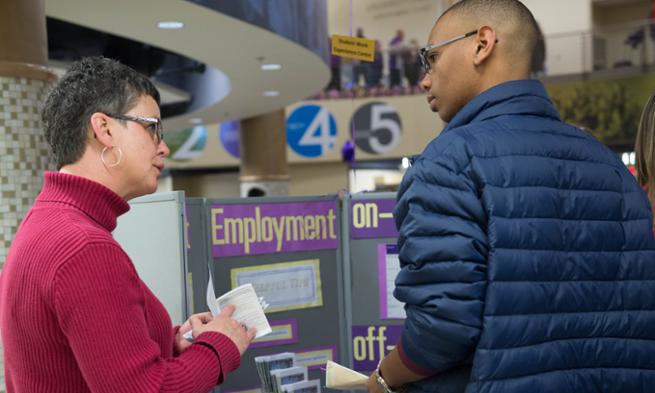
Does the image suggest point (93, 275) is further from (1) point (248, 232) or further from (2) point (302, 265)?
→ (2) point (302, 265)

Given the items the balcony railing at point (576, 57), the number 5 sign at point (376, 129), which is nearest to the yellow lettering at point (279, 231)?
the balcony railing at point (576, 57)

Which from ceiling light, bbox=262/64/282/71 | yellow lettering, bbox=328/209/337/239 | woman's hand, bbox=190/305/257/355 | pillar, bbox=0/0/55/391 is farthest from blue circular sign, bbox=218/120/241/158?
woman's hand, bbox=190/305/257/355

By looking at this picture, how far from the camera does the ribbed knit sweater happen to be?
4.60ft

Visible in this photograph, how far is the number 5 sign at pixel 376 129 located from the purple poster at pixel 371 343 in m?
11.5

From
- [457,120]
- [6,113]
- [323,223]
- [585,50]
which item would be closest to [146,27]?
[6,113]

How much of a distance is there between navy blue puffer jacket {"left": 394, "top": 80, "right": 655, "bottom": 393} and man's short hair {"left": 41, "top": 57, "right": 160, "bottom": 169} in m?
0.64

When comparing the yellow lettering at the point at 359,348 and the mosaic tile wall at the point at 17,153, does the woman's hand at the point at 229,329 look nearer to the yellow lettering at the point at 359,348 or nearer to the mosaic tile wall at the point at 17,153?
the yellow lettering at the point at 359,348

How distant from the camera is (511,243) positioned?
1521mm

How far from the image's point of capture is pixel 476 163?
60.9 inches

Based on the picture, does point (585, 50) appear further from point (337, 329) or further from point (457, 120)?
point (457, 120)

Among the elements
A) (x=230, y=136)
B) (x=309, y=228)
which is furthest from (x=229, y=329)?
(x=230, y=136)

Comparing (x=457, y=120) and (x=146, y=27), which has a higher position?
(x=146, y=27)

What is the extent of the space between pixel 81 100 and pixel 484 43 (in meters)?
0.89

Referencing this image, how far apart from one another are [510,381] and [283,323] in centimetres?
166
